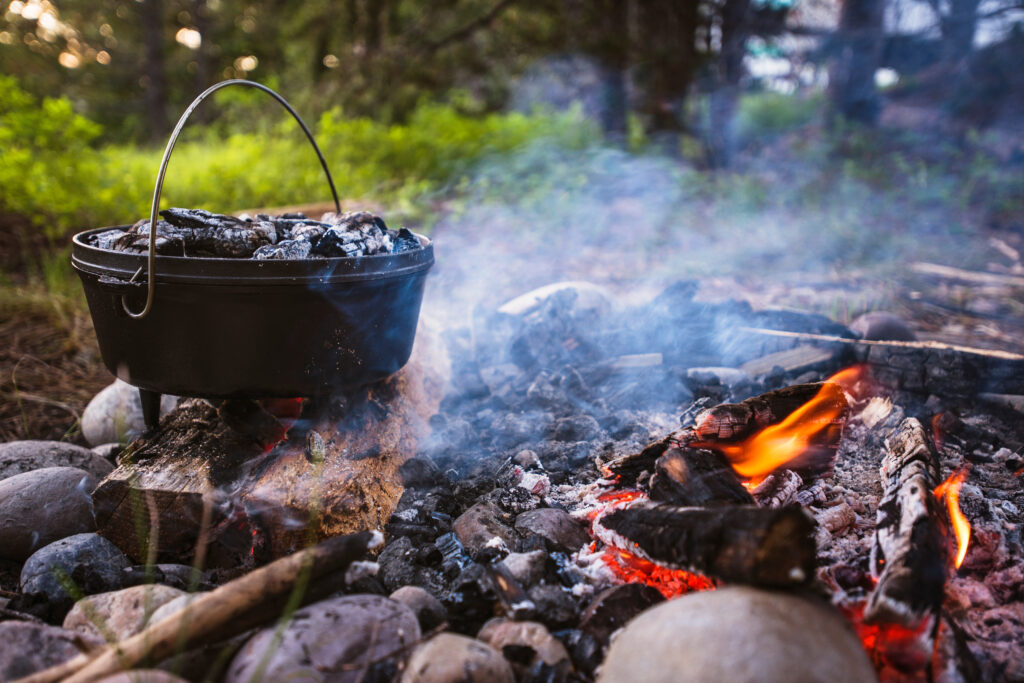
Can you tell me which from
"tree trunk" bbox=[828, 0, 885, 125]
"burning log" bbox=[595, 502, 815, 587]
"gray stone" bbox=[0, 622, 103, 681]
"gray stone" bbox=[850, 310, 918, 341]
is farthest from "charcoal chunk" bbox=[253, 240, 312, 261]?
"tree trunk" bbox=[828, 0, 885, 125]

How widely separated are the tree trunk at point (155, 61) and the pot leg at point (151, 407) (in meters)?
13.7

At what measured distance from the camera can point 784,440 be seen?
2018 millimetres

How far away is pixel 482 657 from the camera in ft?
4.18

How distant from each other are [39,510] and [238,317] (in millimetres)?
919

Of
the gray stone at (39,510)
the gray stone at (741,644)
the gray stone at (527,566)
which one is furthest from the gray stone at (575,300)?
the gray stone at (741,644)

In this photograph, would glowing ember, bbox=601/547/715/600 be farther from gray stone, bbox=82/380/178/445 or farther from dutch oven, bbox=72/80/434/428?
gray stone, bbox=82/380/178/445

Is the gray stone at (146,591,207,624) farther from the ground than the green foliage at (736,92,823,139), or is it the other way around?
the green foliage at (736,92,823,139)

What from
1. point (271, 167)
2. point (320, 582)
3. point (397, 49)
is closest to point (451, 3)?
point (397, 49)

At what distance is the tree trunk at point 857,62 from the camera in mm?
7719

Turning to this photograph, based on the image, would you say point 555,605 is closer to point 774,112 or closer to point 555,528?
point 555,528

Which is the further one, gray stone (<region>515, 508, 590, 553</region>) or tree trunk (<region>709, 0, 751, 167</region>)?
tree trunk (<region>709, 0, 751, 167</region>)

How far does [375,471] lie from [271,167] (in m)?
5.78

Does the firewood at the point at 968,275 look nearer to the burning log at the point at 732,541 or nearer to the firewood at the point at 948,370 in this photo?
the firewood at the point at 948,370

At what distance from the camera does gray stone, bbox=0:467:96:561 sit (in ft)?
6.06
